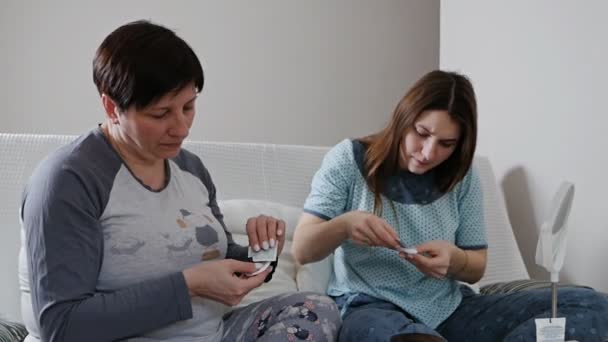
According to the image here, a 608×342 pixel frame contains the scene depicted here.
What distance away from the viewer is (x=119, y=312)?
119cm

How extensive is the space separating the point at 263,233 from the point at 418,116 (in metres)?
0.48

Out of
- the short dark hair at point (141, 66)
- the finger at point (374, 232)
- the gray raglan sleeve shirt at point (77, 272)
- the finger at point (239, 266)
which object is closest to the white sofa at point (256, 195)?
the finger at point (374, 232)

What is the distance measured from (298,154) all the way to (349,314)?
0.61 m

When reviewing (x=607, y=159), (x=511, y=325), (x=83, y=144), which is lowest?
(x=511, y=325)

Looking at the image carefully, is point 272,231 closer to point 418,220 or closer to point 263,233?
point 263,233

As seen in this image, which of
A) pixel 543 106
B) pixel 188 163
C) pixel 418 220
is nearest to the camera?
pixel 188 163

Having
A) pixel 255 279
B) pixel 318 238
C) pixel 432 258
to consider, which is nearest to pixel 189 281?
pixel 255 279

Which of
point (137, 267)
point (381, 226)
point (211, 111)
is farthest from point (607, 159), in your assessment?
point (211, 111)

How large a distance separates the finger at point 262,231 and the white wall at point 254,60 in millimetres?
1797

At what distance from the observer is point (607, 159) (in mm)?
1945

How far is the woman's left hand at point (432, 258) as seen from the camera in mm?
1565

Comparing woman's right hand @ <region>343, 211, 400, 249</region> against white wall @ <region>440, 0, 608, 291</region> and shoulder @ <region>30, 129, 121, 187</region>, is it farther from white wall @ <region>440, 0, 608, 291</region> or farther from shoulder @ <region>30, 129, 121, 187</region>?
white wall @ <region>440, 0, 608, 291</region>

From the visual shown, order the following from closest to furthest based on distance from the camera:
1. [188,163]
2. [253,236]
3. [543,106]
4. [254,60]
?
1. [253,236]
2. [188,163]
3. [543,106]
4. [254,60]

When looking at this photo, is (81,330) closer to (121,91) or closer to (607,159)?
(121,91)
